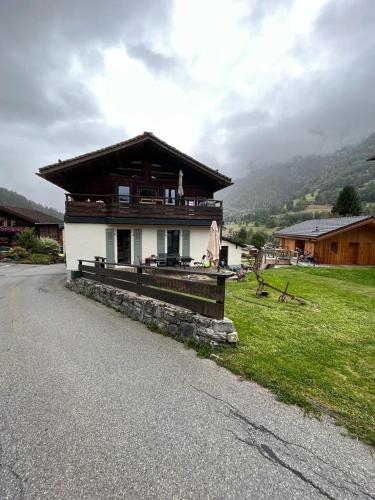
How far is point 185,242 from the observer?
18.4 m

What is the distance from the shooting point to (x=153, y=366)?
4.54 meters

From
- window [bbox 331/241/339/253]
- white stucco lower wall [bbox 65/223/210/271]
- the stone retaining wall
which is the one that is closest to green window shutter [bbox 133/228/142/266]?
white stucco lower wall [bbox 65/223/210/271]

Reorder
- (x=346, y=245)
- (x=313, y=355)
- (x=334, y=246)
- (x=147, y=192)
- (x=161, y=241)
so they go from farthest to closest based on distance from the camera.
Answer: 1. (x=334, y=246)
2. (x=346, y=245)
3. (x=147, y=192)
4. (x=161, y=241)
5. (x=313, y=355)

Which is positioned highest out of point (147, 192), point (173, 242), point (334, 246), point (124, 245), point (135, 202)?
point (147, 192)

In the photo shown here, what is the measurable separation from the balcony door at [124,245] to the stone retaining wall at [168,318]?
7.73 m

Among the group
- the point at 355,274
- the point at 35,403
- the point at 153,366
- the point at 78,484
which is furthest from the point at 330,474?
the point at 355,274

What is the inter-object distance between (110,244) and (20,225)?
3249 cm

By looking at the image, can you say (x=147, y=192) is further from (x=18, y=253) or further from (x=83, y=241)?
(x=18, y=253)

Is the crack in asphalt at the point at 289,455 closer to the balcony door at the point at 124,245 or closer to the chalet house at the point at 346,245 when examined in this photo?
the balcony door at the point at 124,245

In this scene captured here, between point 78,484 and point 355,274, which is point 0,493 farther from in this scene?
point 355,274

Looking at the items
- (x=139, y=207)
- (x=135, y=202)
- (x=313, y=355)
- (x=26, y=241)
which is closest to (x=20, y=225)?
(x=26, y=241)

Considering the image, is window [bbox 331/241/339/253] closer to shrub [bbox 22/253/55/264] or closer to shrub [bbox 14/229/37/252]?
shrub [bbox 22/253/55/264]

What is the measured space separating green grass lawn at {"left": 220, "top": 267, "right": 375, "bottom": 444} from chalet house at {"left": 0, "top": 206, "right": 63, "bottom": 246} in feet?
132

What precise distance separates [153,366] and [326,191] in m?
153
